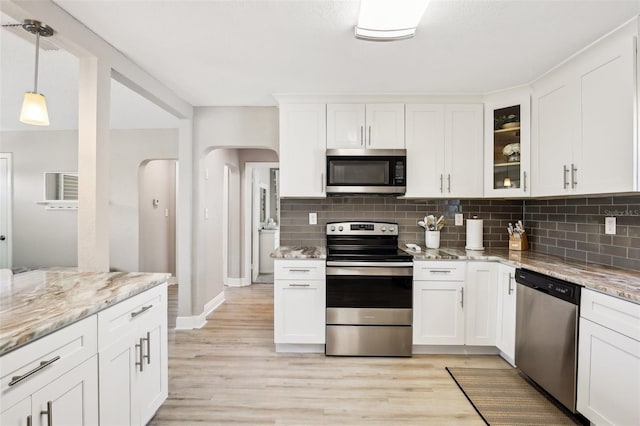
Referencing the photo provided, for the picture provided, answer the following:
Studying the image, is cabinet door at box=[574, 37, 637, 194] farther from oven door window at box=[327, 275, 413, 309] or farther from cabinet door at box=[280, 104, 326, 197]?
cabinet door at box=[280, 104, 326, 197]

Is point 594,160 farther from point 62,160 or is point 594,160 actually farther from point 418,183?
point 62,160

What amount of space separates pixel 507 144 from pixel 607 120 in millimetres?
962

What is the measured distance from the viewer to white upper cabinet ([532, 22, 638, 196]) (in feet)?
6.08

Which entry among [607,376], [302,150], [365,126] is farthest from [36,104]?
[607,376]

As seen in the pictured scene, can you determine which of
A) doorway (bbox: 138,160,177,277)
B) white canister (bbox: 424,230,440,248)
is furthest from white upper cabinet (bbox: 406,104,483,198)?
doorway (bbox: 138,160,177,277)

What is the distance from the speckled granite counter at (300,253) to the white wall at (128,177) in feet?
8.05

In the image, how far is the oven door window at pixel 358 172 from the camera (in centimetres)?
300

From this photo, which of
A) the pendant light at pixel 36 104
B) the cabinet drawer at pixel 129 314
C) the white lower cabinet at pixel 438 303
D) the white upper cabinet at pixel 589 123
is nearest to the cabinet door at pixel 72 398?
the cabinet drawer at pixel 129 314

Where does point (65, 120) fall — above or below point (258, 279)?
above

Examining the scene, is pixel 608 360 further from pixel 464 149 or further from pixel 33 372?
pixel 33 372

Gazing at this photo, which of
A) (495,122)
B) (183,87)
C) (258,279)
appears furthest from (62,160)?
(495,122)

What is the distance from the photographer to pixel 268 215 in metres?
6.32

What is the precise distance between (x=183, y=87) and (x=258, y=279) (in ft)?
11.6

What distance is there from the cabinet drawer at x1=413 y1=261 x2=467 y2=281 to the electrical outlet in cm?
98
